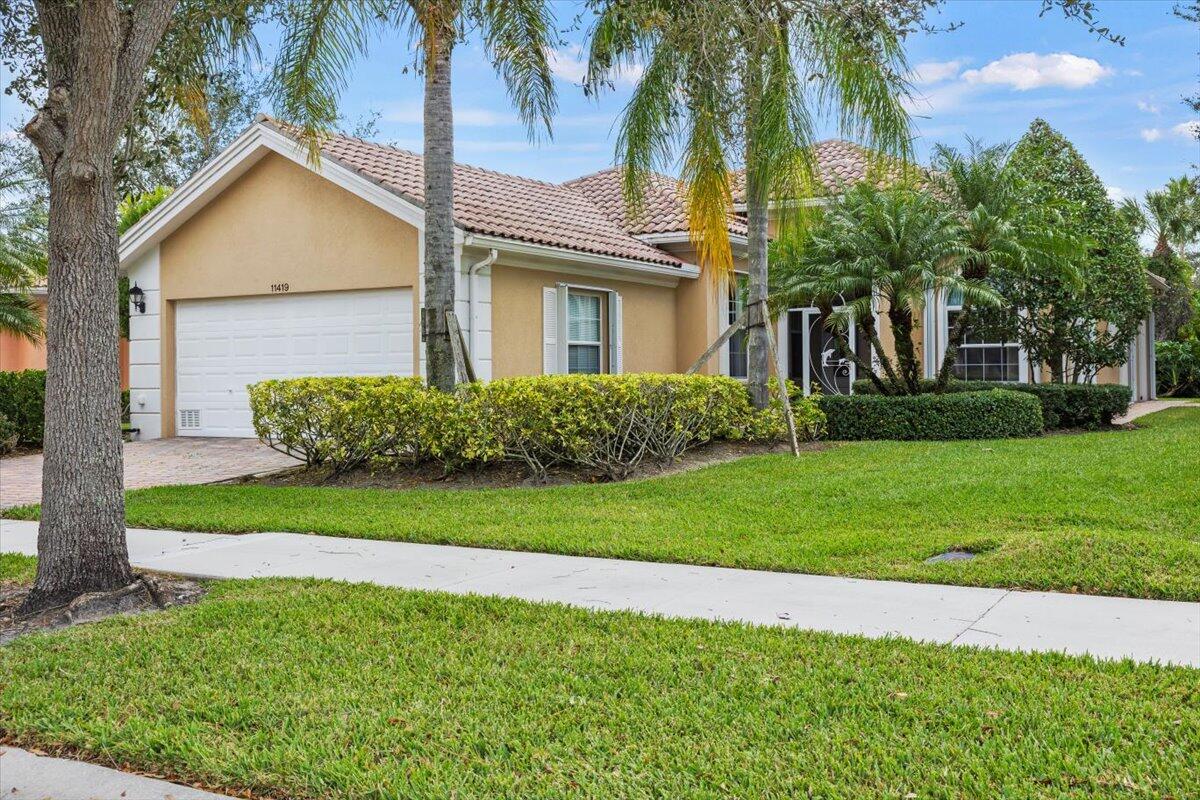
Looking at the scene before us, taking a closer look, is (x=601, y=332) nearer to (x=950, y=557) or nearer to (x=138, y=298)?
(x=138, y=298)

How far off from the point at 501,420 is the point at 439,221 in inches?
94.9

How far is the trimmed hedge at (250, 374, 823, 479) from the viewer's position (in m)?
11.2

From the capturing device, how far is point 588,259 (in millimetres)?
15555

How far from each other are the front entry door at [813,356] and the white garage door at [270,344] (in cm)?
813

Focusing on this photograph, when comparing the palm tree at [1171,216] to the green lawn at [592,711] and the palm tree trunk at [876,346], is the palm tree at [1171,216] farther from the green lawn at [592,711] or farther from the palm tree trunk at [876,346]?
the green lawn at [592,711]

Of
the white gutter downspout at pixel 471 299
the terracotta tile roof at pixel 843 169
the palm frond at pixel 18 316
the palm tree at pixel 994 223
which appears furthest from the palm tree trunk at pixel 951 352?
the palm frond at pixel 18 316

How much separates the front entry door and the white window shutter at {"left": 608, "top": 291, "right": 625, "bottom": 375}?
14.3 ft

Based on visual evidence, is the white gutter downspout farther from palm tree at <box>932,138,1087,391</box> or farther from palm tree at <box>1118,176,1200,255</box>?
palm tree at <box>1118,176,1200,255</box>

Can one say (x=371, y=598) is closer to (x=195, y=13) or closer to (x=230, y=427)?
(x=195, y=13)

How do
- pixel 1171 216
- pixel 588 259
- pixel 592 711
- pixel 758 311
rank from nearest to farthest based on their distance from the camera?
pixel 592 711 < pixel 758 311 < pixel 588 259 < pixel 1171 216

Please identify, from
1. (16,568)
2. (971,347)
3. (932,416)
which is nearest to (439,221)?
(16,568)

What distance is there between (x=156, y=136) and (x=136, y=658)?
6.80 meters

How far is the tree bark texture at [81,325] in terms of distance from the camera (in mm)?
5941

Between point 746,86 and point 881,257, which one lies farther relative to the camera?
point 881,257
